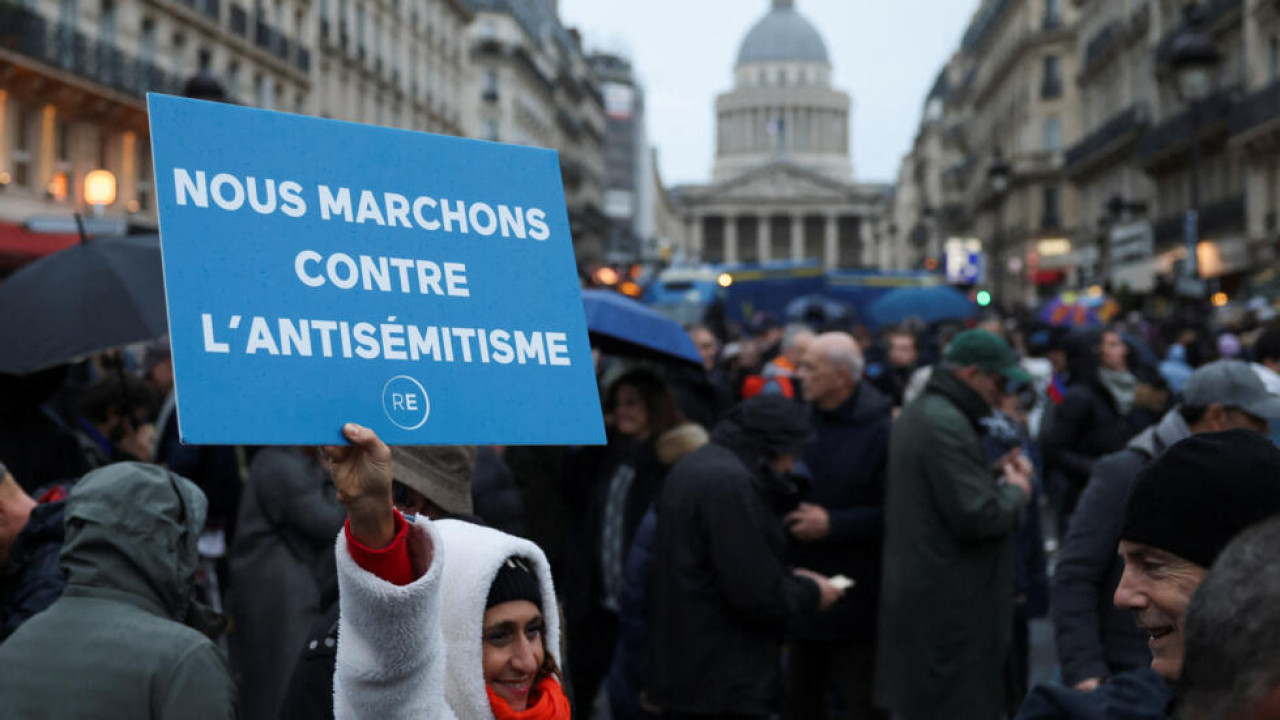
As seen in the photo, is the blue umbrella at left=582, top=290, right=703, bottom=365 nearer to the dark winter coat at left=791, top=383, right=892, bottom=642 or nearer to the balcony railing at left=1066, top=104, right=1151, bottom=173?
the dark winter coat at left=791, top=383, right=892, bottom=642

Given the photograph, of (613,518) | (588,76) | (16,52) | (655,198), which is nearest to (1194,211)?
(613,518)

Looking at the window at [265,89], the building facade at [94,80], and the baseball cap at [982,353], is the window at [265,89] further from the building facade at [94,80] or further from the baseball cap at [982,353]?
the baseball cap at [982,353]

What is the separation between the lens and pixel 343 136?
2.72 meters

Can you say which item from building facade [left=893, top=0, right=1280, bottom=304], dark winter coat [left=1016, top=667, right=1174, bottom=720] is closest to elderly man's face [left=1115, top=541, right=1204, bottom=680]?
dark winter coat [left=1016, top=667, right=1174, bottom=720]

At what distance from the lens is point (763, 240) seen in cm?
15088

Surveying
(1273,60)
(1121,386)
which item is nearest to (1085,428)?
(1121,386)

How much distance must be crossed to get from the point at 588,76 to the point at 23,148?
6773 cm

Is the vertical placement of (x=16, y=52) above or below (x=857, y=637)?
above

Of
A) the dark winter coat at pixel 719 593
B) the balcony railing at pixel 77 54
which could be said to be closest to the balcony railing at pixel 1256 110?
the balcony railing at pixel 77 54

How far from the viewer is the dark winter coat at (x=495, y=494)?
5.08 meters

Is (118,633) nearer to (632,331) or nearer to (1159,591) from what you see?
(1159,591)

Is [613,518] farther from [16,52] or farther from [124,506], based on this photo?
[16,52]

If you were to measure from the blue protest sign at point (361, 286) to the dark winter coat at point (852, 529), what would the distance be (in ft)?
12.5

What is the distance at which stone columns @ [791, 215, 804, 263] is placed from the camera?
151 metres
